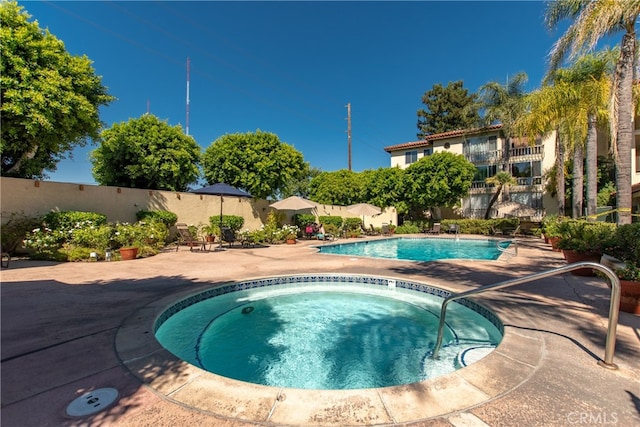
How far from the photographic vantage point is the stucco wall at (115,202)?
30.8ft

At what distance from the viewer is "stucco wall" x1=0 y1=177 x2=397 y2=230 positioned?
370 inches

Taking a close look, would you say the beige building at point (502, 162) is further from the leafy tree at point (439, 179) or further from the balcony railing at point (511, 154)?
the leafy tree at point (439, 179)

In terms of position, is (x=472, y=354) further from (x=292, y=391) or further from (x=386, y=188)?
(x=386, y=188)

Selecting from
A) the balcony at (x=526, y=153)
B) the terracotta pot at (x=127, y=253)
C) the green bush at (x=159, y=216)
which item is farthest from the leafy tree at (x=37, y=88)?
the balcony at (x=526, y=153)

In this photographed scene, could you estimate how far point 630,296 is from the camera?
13.8 feet

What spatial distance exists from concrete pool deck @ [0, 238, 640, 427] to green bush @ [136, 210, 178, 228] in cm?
771

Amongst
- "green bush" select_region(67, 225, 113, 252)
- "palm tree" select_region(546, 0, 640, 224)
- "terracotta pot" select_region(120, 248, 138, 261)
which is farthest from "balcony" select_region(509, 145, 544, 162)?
"green bush" select_region(67, 225, 113, 252)

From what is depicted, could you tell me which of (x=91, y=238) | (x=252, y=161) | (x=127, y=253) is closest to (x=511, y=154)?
(x=252, y=161)

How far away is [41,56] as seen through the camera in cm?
886

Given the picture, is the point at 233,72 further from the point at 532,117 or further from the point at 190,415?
the point at 190,415

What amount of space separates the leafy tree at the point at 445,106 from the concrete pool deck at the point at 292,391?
38038 millimetres

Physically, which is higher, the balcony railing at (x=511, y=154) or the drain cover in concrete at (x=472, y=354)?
the balcony railing at (x=511, y=154)

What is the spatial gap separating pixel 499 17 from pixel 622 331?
1505 cm

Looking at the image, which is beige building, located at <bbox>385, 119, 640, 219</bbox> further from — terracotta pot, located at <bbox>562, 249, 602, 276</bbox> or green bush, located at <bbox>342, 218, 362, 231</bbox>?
terracotta pot, located at <bbox>562, 249, 602, 276</bbox>
